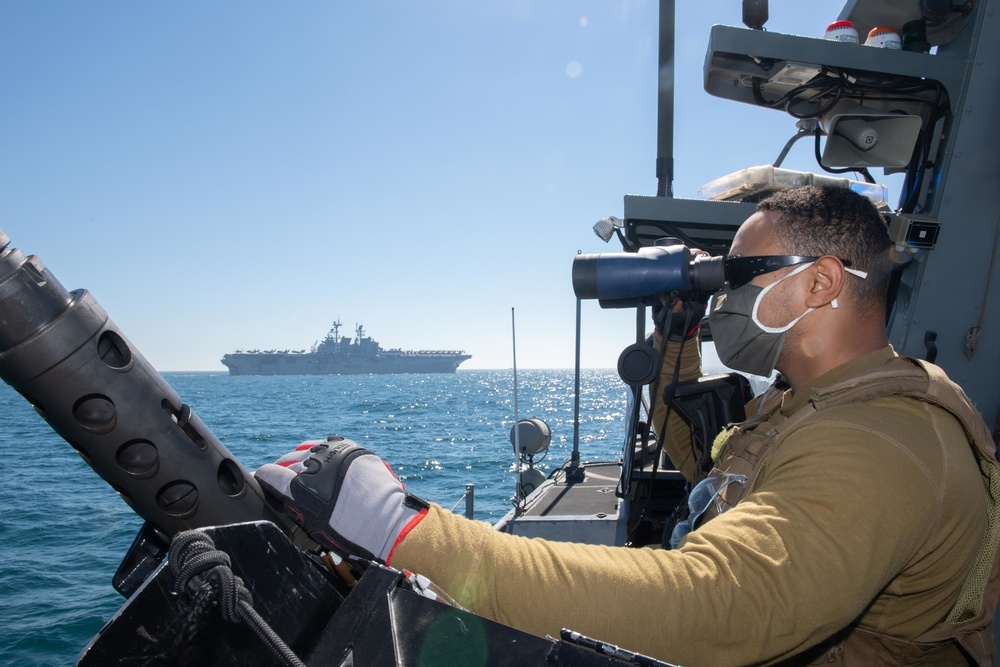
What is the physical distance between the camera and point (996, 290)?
332 cm

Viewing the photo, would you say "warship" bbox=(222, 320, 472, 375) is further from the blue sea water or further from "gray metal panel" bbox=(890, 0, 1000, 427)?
"gray metal panel" bbox=(890, 0, 1000, 427)

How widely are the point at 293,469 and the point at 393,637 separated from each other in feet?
1.81

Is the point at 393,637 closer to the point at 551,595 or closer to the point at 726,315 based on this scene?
the point at 551,595

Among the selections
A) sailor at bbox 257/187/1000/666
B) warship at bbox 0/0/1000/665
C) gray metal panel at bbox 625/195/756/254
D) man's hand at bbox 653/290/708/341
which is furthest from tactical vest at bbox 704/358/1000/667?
gray metal panel at bbox 625/195/756/254

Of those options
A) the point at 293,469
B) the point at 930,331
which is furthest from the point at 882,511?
the point at 930,331

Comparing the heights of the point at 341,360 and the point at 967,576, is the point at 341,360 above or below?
below

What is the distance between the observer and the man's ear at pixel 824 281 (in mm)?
1867

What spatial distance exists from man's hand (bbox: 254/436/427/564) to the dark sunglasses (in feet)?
4.25

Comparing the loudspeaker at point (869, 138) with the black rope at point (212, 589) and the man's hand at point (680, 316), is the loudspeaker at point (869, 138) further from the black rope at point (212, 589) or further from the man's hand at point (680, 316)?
the black rope at point (212, 589)

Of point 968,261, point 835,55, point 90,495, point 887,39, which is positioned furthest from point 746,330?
point 90,495

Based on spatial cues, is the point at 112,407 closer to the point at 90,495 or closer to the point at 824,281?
the point at 824,281

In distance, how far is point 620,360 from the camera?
2.83 m

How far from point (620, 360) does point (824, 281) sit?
3.53ft

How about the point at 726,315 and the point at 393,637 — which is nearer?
the point at 393,637
